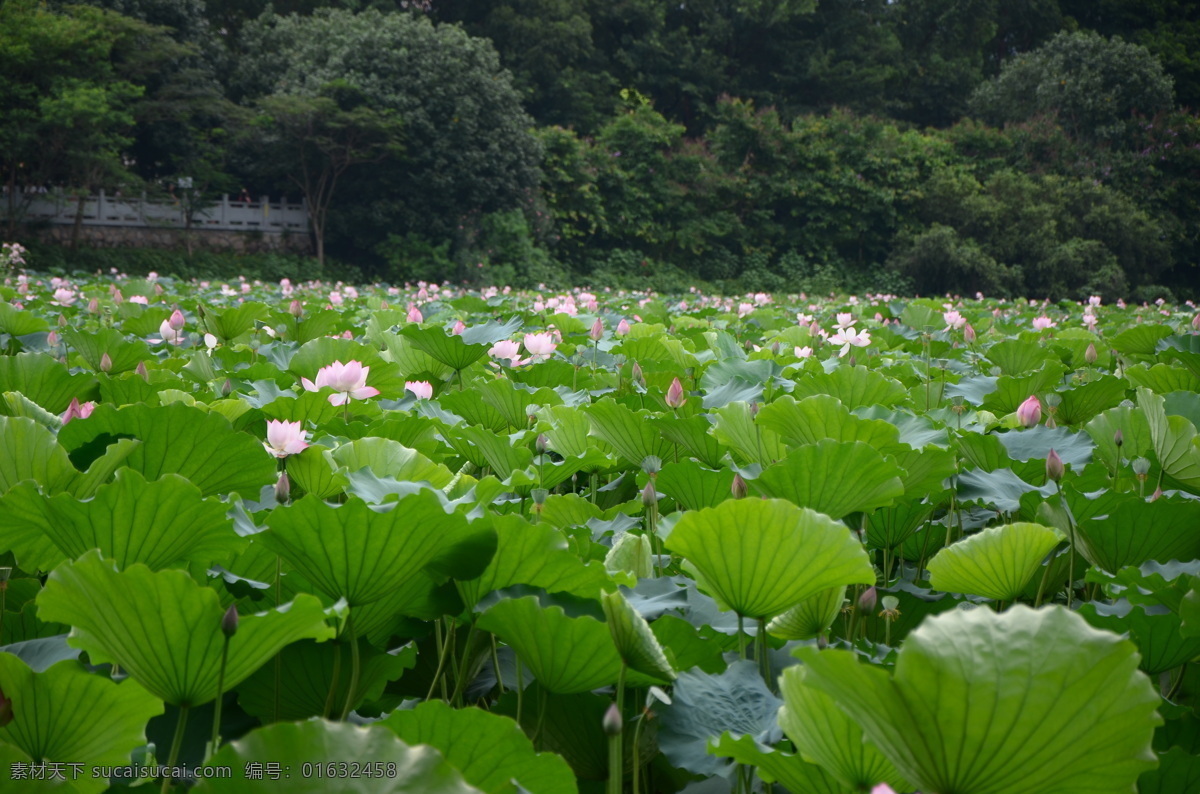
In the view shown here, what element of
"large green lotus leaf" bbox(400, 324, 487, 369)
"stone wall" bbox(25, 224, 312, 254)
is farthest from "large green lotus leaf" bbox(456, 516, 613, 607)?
"stone wall" bbox(25, 224, 312, 254)

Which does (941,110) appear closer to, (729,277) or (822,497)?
(729,277)

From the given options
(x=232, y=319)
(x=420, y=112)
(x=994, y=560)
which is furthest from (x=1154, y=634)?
(x=420, y=112)

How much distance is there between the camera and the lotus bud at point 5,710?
474mm

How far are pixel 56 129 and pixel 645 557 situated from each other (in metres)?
14.6

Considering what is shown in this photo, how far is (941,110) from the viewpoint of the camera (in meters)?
23.9

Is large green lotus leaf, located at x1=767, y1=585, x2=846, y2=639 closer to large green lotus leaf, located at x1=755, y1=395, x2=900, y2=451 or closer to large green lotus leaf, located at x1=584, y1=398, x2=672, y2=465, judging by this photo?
large green lotus leaf, located at x1=755, y1=395, x2=900, y2=451

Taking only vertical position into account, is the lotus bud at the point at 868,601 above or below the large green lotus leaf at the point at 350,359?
above

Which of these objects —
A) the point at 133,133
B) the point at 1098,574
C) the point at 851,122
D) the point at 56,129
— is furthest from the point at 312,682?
the point at 851,122

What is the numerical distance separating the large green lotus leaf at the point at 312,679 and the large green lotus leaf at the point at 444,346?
37.8 inches

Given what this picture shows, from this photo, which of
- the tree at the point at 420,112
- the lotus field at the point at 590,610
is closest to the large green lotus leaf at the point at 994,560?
the lotus field at the point at 590,610

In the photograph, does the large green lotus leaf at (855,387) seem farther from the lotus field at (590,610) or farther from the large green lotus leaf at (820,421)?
the large green lotus leaf at (820,421)

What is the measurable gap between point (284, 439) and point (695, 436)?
0.45 metres

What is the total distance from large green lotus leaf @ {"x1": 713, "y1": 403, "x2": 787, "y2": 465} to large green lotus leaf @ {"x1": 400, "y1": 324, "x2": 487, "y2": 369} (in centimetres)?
69

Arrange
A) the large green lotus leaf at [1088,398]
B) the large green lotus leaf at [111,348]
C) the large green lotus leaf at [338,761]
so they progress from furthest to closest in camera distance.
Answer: the large green lotus leaf at [111,348] → the large green lotus leaf at [1088,398] → the large green lotus leaf at [338,761]
